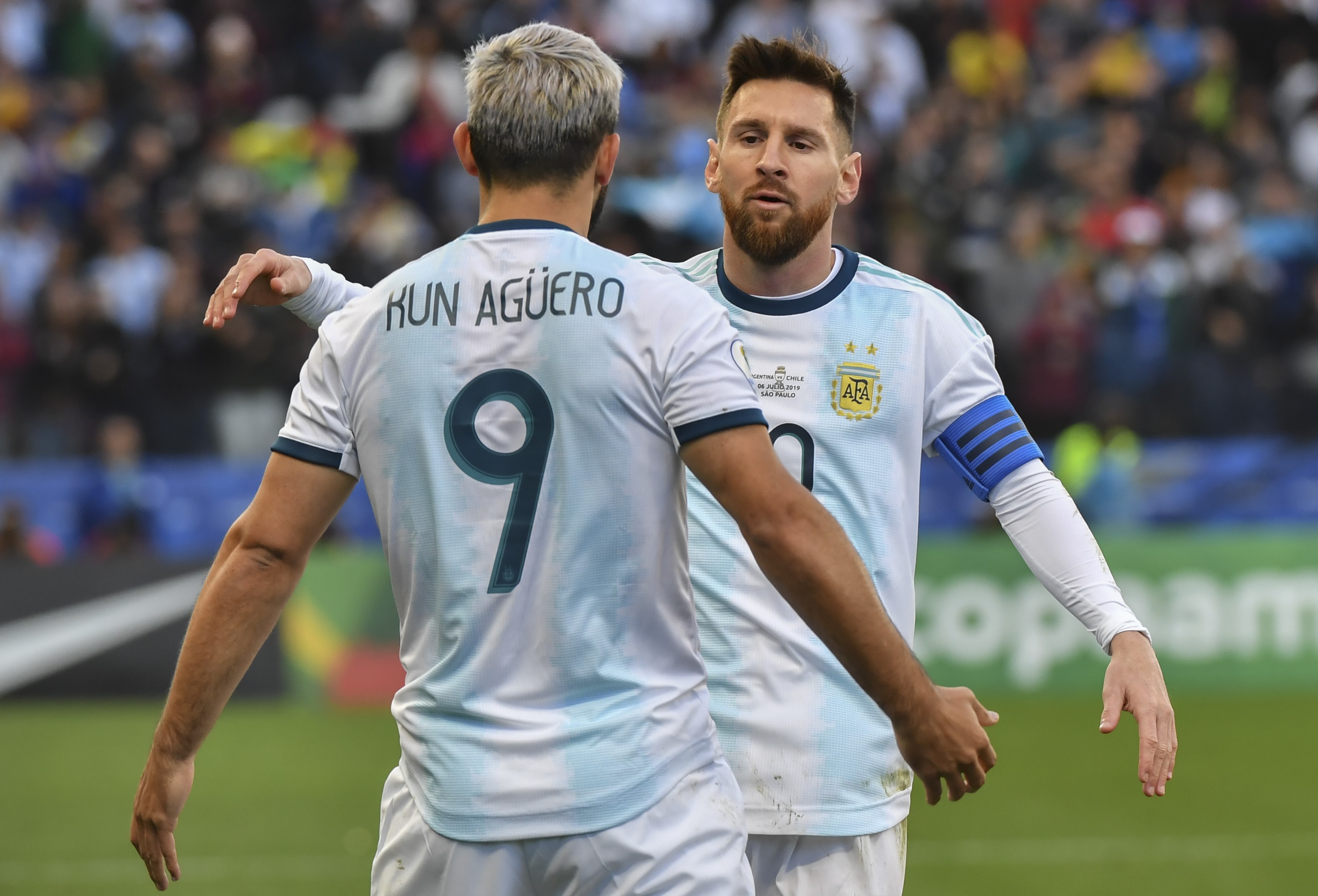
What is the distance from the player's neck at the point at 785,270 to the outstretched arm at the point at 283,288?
88cm

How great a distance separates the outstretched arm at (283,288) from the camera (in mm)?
3502

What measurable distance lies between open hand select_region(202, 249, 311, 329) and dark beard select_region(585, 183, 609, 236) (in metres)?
0.76

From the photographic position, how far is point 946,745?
2.83 m

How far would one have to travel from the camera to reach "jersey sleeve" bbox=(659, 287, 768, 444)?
113 inches

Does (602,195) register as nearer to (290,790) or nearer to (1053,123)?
(290,790)

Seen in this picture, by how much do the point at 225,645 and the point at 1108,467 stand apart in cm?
1071

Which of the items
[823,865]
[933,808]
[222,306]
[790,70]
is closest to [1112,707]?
[823,865]

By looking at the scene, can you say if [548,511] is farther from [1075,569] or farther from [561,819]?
[1075,569]

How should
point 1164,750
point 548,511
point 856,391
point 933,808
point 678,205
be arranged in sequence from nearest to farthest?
point 548,511
point 1164,750
point 856,391
point 933,808
point 678,205

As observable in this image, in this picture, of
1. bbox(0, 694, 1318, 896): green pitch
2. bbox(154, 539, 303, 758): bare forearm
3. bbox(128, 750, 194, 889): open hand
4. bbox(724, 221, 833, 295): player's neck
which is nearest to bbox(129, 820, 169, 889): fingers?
bbox(128, 750, 194, 889): open hand

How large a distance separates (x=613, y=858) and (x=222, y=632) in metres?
0.82

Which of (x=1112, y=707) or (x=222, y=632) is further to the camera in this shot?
(x=1112, y=707)

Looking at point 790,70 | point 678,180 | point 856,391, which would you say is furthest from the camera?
point 678,180

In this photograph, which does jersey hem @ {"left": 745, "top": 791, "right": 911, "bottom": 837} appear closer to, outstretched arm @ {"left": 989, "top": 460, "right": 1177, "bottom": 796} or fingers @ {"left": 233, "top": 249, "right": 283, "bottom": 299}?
outstretched arm @ {"left": 989, "top": 460, "right": 1177, "bottom": 796}
